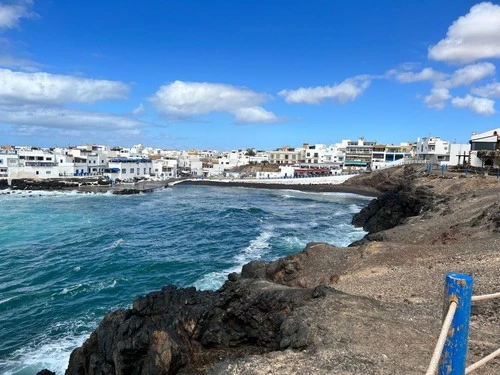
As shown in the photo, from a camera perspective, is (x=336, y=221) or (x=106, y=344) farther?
(x=336, y=221)

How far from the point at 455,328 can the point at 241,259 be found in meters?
26.0

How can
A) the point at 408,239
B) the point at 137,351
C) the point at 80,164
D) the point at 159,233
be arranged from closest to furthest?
the point at 137,351 < the point at 408,239 < the point at 159,233 < the point at 80,164

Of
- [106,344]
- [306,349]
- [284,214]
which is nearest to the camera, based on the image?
[306,349]

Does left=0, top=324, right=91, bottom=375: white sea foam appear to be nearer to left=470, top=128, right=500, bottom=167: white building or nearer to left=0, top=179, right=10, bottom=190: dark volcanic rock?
left=470, top=128, right=500, bottom=167: white building

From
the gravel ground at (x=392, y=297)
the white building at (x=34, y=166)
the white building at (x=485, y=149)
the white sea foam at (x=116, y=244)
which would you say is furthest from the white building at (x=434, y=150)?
the white building at (x=34, y=166)

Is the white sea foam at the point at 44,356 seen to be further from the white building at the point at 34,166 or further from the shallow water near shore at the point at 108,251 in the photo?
the white building at the point at 34,166

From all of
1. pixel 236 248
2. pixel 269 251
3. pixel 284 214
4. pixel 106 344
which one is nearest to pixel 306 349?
pixel 106 344

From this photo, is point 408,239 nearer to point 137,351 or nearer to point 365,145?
point 137,351

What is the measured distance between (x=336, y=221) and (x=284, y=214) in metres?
8.61

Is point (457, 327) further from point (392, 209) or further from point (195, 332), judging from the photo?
point (392, 209)

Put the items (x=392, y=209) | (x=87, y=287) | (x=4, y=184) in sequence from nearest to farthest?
(x=87, y=287), (x=392, y=209), (x=4, y=184)

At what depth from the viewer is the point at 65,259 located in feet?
96.4

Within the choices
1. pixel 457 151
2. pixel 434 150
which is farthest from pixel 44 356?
pixel 434 150

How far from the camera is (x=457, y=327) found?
3273 millimetres
